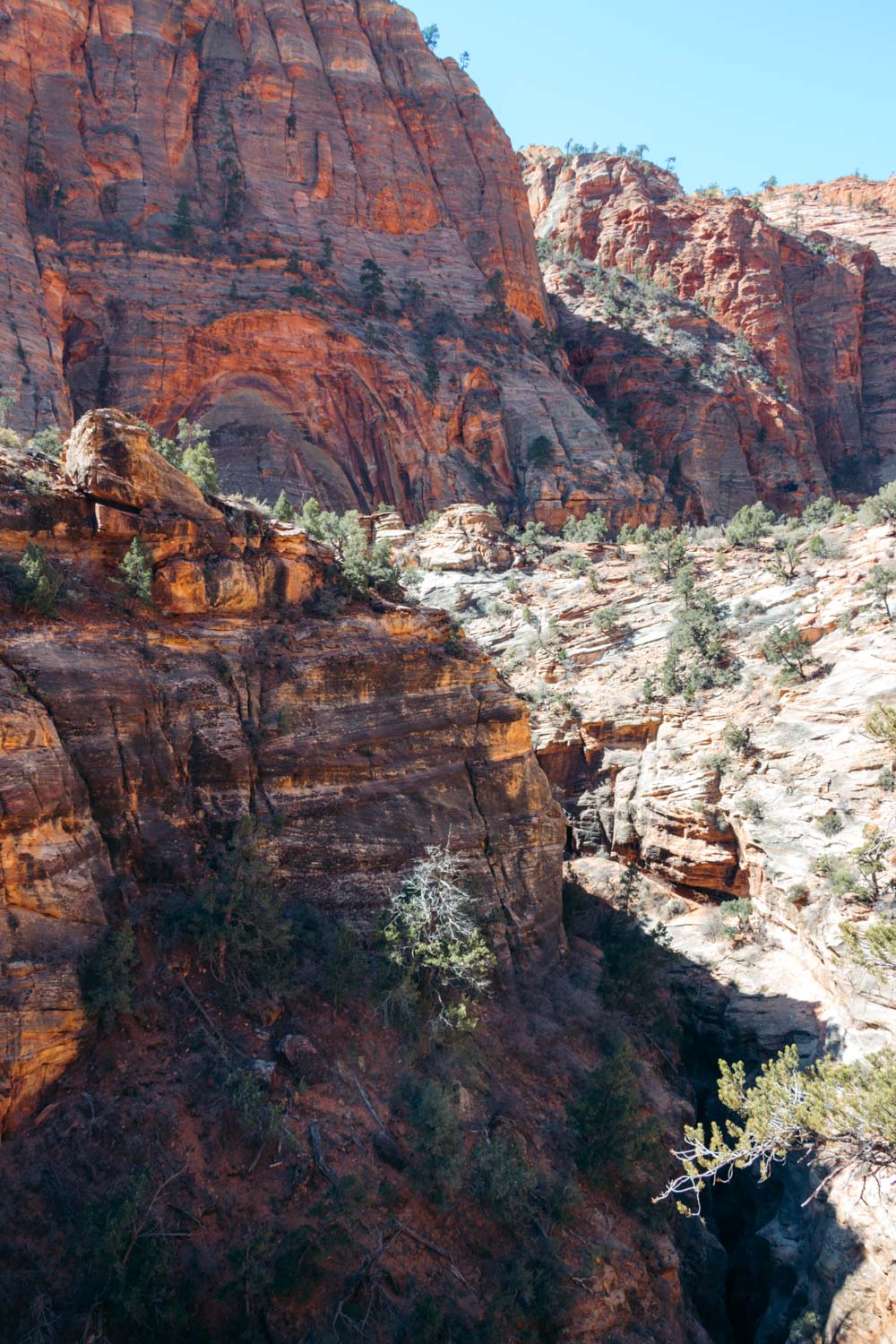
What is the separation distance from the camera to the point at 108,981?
38.8 feet

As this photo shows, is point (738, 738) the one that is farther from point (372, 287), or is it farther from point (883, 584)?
point (372, 287)

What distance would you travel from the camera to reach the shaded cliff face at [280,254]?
124ft

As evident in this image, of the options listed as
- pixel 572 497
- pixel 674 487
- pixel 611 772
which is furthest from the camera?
pixel 674 487

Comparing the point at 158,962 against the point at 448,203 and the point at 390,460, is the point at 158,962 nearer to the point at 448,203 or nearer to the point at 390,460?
the point at 390,460

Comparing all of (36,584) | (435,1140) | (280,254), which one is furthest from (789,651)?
(280,254)

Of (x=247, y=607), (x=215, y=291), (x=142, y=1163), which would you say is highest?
(x=215, y=291)

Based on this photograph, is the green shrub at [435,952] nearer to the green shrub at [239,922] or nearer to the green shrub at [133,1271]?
the green shrub at [239,922]

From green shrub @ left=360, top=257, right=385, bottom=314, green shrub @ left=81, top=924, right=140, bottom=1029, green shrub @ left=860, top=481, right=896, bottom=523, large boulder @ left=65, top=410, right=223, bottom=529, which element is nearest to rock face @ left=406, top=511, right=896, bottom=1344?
A: green shrub @ left=860, top=481, right=896, bottom=523

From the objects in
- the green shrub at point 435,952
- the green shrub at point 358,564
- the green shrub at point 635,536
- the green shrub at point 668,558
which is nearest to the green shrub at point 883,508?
the green shrub at point 668,558

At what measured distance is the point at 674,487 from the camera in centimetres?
5025

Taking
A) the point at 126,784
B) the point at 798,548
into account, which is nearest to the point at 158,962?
the point at 126,784

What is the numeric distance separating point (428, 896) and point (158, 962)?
212 inches

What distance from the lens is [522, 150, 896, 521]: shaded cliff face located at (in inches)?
2057

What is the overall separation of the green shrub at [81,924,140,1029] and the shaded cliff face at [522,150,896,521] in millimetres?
44797
